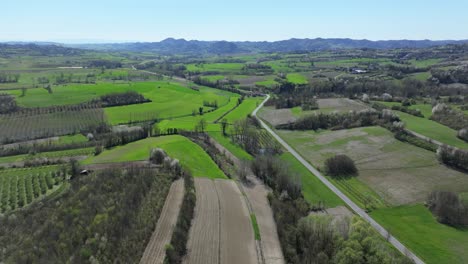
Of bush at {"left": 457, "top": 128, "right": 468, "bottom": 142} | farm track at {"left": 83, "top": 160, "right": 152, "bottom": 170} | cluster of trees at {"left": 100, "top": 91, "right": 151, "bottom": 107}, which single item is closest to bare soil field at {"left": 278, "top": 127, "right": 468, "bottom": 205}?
bush at {"left": 457, "top": 128, "right": 468, "bottom": 142}

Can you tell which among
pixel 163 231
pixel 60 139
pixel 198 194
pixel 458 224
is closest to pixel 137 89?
pixel 60 139

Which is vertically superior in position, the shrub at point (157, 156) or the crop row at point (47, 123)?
the shrub at point (157, 156)

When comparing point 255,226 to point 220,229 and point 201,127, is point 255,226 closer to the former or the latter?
point 220,229

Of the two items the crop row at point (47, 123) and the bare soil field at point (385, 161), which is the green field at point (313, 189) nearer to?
the bare soil field at point (385, 161)

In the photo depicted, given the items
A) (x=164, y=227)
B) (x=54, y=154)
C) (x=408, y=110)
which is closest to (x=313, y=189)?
(x=164, y=227)

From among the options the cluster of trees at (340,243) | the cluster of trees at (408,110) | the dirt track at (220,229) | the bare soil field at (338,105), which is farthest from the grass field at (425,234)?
the bare soil field at (338,105)

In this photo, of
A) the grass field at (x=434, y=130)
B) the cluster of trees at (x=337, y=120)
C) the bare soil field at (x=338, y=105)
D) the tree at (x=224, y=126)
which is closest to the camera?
the grass field at (x=434, y=130)
